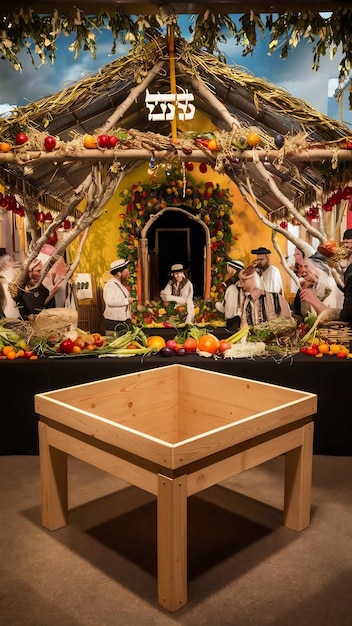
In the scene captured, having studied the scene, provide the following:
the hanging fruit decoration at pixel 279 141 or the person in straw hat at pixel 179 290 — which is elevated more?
the hanging fruit decoration at pixel 279 141

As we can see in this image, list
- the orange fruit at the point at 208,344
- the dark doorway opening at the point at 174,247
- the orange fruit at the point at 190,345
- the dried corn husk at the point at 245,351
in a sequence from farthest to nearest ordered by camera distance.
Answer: the dark doorway opening at the point at 174,247 < the orange fruit at the point at 190,345 < the orange fruit at the point at 208,344 < the dried corn husk at the point at 245,351

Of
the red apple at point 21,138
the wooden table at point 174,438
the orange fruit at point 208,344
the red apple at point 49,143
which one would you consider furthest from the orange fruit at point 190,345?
the red apple at point 21,138

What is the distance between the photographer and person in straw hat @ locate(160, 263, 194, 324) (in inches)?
270

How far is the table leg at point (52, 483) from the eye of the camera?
2.87 m

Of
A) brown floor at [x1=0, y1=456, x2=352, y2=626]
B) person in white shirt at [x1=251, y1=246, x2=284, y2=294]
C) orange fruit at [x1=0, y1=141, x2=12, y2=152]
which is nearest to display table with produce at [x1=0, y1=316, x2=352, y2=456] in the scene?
brown floor at [x1=0, y1=456, x2=352, y2=626]

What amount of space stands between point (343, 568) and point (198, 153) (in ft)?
9.46

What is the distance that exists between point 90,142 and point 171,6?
1224 mm

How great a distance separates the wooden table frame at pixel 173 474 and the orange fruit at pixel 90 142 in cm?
208

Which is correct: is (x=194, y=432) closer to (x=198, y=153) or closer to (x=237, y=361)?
(x=237, y=361)

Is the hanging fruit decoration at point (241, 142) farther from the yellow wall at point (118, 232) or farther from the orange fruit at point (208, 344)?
the yellow wall at point (118, 232)

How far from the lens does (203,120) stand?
261 inches

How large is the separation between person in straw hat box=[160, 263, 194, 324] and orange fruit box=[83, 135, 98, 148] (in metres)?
3.08

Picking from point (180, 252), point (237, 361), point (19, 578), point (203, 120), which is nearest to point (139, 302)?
point (180, 252)

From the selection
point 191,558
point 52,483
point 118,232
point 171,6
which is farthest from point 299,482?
point 118,232
